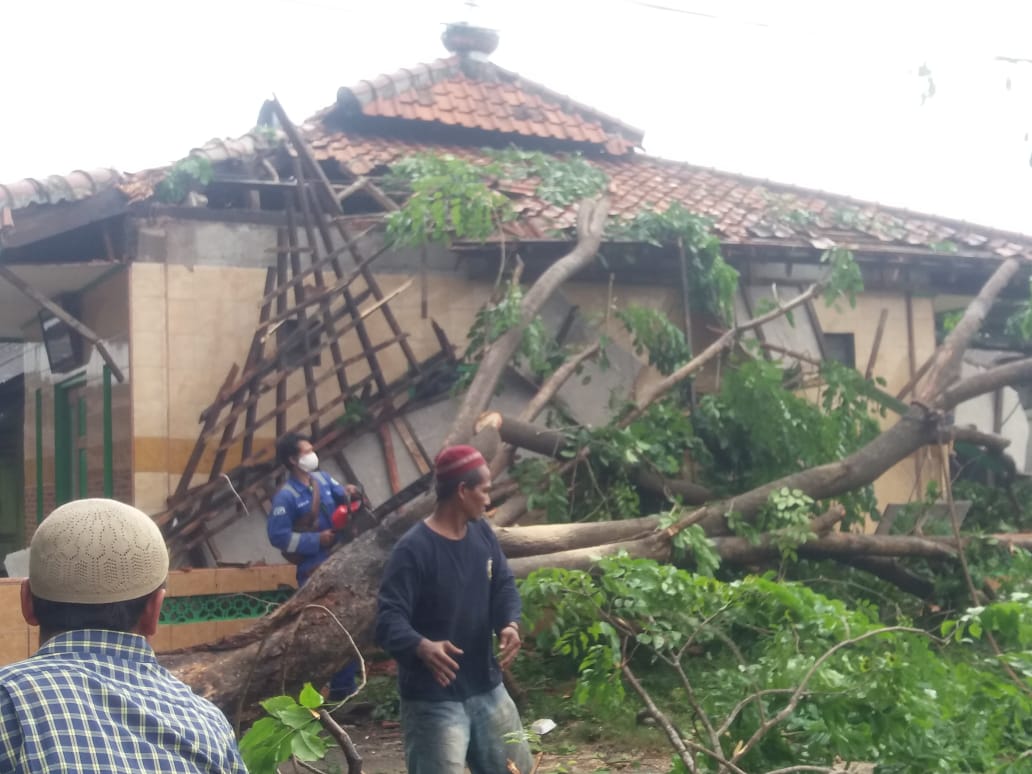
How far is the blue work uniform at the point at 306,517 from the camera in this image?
718cm

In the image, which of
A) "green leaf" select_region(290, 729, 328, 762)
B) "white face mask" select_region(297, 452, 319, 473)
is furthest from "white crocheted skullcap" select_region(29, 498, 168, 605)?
"white face mask" select_region(297, 452, 319, 473)

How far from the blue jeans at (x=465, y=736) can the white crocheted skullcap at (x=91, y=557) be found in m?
2.24

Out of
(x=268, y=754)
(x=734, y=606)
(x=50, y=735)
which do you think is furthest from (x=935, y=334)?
(x=50, y=735)

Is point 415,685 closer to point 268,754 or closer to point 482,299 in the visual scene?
point 268,754

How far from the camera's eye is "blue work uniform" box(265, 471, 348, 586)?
287 inches

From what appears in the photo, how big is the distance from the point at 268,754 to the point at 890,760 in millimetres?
2316

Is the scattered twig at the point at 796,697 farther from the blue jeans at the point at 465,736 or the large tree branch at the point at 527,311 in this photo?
the large tree branch at the point at 527,311

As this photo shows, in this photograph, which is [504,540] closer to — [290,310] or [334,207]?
[290,310]

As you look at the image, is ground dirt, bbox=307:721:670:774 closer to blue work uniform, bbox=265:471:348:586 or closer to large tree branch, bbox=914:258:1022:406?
blue work uniform, bbox=265:471:348:586

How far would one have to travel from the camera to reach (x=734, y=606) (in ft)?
16.6

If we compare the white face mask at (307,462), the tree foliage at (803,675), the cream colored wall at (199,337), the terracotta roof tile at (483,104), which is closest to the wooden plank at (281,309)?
the cream colored wall at (199,337)

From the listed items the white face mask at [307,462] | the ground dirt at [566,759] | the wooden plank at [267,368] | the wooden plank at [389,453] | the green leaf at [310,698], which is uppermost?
the green leaf at [310,698]

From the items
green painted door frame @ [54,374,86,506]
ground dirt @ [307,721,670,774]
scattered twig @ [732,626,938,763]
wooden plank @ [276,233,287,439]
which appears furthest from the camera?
green painted door frame @ [54,374,86,506]

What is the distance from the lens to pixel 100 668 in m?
2.05
